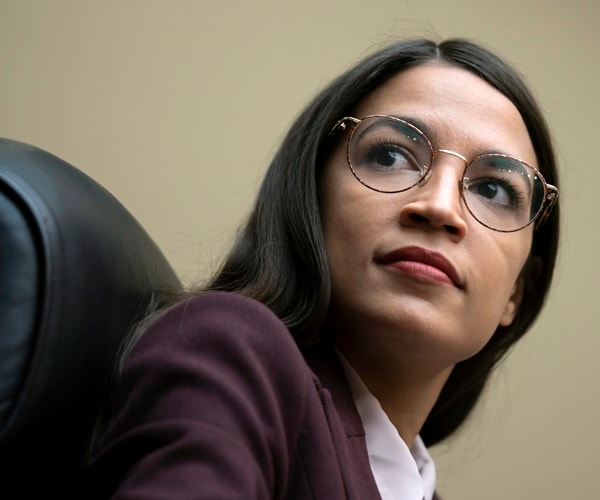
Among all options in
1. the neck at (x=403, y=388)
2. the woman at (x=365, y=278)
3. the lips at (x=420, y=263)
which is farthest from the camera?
the neck at (x=403, y=388)

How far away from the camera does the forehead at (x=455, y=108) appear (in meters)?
1.07

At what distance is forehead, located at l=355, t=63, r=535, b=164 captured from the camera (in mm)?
1065

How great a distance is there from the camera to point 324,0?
6.02ft

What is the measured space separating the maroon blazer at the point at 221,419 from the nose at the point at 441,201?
0.80ft

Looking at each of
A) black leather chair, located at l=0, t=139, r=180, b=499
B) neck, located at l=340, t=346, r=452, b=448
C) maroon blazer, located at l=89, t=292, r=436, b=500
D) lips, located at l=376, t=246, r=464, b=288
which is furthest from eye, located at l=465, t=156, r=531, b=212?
black leather chair, located at l=0, t=139, r=180, b=499

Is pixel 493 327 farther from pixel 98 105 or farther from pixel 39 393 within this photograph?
pixel 98 105

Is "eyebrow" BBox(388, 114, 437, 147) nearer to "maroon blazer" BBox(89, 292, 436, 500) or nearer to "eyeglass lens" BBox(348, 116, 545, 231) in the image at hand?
"eyeglass lens" BBox(348, 116, 545, 231)

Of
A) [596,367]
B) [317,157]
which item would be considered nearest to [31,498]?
[317,157]

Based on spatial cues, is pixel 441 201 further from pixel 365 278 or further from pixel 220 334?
pixel 220 334

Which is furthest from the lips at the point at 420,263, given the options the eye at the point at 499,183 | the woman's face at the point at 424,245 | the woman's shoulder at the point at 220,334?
the woman's shoulder at the point at 220,334

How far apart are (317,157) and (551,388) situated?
1.05 meters

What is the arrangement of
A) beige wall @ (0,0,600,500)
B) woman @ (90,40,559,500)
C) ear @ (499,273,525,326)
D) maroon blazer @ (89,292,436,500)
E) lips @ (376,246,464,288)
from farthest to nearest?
beige wall @ (0,0,600,500) → ear @ (499,273,525,326) → lips @ (376,246,464,288) → woman @ (90,40,559,500) → maroon blazer @ (89,292,436,500)

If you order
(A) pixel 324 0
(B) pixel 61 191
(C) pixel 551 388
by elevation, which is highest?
(A) pixel 324 0

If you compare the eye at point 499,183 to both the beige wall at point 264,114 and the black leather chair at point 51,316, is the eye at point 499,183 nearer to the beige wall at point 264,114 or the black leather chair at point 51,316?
the black leather chair at point 51,316
